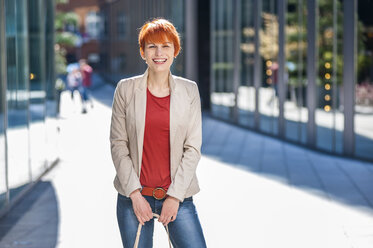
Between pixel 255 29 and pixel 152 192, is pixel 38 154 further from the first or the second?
pixel 255 29

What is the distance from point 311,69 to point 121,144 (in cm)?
1110

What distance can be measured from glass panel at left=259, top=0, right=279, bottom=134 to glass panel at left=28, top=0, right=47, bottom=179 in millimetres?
6775

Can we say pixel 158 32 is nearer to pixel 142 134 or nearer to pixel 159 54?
pixel 159 54

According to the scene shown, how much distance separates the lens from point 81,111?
2216 cm

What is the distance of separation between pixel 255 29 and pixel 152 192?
14804 mm

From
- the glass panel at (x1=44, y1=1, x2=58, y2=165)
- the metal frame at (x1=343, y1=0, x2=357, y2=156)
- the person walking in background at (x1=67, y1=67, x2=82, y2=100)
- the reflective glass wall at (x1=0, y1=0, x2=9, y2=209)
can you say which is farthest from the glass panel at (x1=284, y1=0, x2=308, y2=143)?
the person walking in background at (x1=67, y1=67, x2=82, y2=100)

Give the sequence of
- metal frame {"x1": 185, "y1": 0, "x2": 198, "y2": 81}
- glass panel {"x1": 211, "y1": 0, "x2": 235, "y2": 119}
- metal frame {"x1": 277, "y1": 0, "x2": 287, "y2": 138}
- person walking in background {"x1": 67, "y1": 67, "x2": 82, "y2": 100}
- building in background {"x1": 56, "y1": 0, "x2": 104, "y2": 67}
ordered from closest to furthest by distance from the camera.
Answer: metal frame {"x1": 277, "y1": 0, "x2": 287, "y2": 138} → glass panel {"x1": 211, "y1": 0, "x2": 235, "y2": 119} → person walking in background {"x1": 67, "y1": 67, "x2": 82, "y2": 100} → metal frame {"x1": 185, "y1": 0, "x2": 198, "y2": 81} → building in background {"x1": 56, "y1": 0, "x2": 104, "y2": 67}

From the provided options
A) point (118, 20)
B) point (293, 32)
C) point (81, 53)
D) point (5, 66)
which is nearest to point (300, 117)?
point (293, 32)

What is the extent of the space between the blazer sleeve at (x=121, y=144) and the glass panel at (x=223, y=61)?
1653cm

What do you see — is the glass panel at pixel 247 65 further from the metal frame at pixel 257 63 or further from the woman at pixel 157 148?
the woman at pixel 157 148

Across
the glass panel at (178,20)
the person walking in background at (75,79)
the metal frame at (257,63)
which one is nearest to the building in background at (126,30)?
the glass panel at (178,20)

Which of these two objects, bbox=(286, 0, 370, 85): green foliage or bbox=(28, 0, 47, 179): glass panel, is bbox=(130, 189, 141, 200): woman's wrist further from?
bbox=(286, 0, 370, 85): green foliage

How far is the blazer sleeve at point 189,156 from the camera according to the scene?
10.0 ft

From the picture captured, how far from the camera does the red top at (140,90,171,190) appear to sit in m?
3.10
